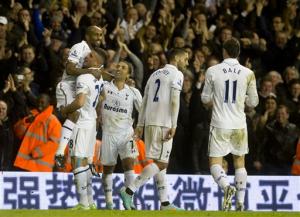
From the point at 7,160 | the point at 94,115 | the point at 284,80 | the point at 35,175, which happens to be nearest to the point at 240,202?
the point at 94,115

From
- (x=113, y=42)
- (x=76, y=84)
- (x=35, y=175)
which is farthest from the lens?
(x=113, y=42)

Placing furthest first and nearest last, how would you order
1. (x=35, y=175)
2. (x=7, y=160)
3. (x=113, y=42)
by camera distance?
1. (x=113, y=42)
2. (x=7, y=160)
3. (x=35, y=175)

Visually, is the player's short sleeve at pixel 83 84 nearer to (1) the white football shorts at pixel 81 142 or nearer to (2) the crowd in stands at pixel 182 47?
(1) the white football shorts at pixel 81 142

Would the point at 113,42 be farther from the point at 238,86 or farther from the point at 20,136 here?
the point at 238,86

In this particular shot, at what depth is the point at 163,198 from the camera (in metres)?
18.0

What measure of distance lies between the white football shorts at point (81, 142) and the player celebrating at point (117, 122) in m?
1.09

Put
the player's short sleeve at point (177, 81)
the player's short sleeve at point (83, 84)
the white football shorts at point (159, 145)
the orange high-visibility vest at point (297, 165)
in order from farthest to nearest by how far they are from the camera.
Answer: the orange high-visibility vest at point (297, 165)
the white football shorts at point (159, 145)
the player's short sleeve at point (177, 81)
the player's short sleeve at point (83, 84)

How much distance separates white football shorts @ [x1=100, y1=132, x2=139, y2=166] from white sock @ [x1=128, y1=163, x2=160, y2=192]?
79 cm

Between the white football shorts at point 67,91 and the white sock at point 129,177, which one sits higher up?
the white football shorts at point 67,91

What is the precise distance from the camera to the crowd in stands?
22156mm

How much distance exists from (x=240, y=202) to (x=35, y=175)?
148 inches

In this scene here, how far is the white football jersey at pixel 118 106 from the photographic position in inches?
726

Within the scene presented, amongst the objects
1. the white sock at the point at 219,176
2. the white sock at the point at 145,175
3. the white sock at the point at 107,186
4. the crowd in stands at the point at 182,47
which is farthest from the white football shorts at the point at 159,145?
the crowd in stands at the point at 182,47

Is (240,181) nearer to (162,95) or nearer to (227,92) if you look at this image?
(227,92)
